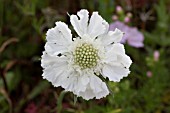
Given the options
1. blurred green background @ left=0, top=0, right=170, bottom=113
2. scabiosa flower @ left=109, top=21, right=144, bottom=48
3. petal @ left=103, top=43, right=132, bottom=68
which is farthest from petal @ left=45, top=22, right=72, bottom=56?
scabiosa flower @ left=109, top=21, right=144, bottom=48

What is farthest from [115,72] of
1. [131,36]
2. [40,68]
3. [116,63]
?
[40,68]

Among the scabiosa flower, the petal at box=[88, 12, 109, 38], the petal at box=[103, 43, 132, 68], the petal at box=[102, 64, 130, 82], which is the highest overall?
the scabiosa flower

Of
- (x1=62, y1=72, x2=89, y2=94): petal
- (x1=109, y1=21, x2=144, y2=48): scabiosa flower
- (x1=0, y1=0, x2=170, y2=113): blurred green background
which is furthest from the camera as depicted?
(x1=109, y1=21, x2=144, y2=48): scabiosa flower

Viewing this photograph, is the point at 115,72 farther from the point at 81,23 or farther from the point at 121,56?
the point at 81,23

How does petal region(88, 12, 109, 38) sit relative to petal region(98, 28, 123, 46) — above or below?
→ above

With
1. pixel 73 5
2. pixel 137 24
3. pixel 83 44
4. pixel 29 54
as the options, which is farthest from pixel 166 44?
pixel 83 44

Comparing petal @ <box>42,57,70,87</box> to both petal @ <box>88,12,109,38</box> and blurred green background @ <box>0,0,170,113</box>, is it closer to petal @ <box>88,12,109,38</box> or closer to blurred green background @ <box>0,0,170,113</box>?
petal @ <box>88,12,109,38</box>

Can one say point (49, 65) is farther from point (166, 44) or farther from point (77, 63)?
point (166, 44)
